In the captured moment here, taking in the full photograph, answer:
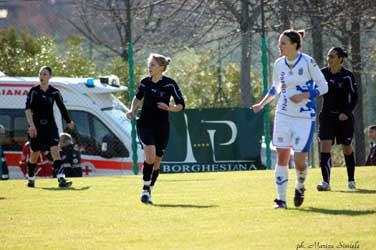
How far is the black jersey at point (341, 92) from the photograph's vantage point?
47.8 feet

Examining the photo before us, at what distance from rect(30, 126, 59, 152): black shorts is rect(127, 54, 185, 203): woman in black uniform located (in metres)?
3.77

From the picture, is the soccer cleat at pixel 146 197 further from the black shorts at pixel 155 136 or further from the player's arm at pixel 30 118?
the player's arm at pixel 30 118

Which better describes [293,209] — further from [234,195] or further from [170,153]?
[170,153]

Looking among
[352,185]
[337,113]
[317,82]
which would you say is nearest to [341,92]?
[337,113]

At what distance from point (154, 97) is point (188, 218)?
8.51ft

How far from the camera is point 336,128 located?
583 inches

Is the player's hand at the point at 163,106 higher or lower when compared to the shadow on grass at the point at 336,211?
higher

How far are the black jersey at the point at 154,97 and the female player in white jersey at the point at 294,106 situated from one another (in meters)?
2.02

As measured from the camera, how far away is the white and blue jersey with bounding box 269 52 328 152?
38.2ft

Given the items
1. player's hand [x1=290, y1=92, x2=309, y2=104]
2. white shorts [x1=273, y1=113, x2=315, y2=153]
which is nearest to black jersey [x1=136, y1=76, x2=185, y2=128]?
white shorts [x1=273, y1=113, x2=315, y2=153]

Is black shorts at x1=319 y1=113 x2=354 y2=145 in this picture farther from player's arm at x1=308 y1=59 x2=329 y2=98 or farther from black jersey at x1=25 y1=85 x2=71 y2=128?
black jersey at x1=25 y1=85 x2=71 y2=128

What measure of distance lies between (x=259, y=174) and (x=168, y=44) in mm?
8919

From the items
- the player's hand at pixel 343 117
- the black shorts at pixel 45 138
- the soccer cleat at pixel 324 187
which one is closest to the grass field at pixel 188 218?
the soccer cleat at pixel 324 187

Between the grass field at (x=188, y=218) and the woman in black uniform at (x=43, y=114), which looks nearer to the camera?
the grass field at (x=188, y=218)
